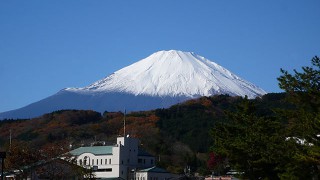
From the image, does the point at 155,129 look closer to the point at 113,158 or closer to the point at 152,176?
the point at 113,158

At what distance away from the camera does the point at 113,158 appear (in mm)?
66562

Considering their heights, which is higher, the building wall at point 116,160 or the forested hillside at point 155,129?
the forested hillside at point 155,129

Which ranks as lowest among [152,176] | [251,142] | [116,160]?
[152,176]

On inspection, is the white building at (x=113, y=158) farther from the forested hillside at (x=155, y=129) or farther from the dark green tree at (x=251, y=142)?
the dark green tree at (x=251, y=142)

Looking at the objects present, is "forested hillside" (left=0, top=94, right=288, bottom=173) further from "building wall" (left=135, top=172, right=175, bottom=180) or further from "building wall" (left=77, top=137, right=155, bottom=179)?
"building wall" (left=77, top=137, right=155, bottom=179)

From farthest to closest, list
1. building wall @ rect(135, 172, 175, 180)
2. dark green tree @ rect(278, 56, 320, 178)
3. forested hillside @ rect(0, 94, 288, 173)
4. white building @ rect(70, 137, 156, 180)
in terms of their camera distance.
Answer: forested hillside @ rect(0, 94, 288, 173)
white building @ rect(70, 137, 156, 180)
building wall @ rect(135, 172, 175, 180)
dark green tree @ rect(278, 56, 320, 178)

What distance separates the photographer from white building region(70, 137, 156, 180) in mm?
66250

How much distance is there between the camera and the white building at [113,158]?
66.2 m

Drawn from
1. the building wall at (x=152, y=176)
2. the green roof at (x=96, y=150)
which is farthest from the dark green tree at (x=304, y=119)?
the green roof at (x=96, y=150)

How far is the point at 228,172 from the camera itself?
68.9 m

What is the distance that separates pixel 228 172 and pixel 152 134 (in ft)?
72.1

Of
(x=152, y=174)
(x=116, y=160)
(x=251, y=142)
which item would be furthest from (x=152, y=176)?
(x=251, y=142)

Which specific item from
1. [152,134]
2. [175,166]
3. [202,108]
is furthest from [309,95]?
[202,108]

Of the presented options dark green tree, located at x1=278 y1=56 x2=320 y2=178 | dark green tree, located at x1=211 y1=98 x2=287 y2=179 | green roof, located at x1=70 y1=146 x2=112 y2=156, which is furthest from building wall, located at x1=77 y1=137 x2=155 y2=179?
dark green tree, located at x1=278 y1=56 x2=320 y2=178
